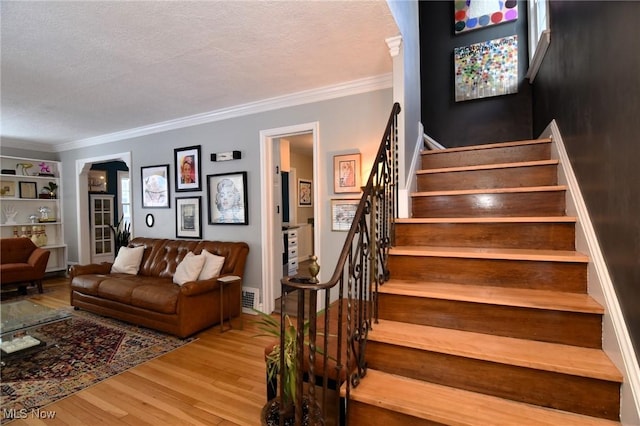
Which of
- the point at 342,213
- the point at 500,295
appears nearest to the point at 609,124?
the point at 500,295

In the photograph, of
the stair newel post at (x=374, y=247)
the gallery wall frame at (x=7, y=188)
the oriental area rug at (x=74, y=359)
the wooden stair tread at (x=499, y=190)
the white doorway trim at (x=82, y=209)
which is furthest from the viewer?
the white doorway trim at (x=82, y=209)

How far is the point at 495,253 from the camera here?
72.7 inches

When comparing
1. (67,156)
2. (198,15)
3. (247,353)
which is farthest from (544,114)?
(67,156)

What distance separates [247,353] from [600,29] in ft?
10.8

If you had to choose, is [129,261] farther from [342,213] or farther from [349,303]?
[349,303]

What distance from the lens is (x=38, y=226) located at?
5.91 m

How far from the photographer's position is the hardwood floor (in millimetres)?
1975

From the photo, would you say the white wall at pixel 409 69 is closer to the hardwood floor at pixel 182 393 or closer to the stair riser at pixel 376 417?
the stair riser at pixel 376 417

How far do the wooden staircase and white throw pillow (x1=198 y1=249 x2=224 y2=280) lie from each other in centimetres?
221

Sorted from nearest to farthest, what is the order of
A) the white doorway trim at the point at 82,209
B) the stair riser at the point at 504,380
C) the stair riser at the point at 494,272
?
the stair riser at the point at 504,380
the stair riser at the point at 494,272
the white doorway trim at the point at 82,209

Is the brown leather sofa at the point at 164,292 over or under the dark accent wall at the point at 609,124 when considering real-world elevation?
under

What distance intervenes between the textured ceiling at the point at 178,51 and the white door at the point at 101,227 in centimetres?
323

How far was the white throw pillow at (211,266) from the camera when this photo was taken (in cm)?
353

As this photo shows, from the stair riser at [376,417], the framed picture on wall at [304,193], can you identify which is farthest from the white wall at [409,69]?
the framed picture on wall at [304,193]
